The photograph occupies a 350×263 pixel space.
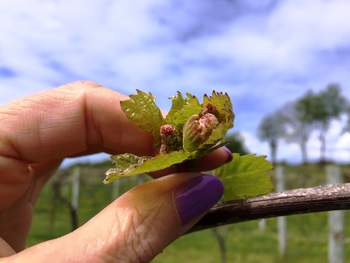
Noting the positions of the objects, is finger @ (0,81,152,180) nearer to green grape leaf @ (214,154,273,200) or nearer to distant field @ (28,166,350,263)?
green grape leaf @ (214,154,273,200)

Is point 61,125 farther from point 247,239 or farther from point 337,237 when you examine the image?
point 247,239

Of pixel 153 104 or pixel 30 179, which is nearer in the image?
pixel 153 104

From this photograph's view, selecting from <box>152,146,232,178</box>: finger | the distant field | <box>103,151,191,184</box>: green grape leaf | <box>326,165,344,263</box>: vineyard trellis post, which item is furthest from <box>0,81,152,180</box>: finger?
the distant field

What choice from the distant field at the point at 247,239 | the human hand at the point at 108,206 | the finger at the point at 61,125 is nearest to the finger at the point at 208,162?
the human hand at the point at 108,206

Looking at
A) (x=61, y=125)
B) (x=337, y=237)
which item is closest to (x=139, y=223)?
(x=61, y=125)

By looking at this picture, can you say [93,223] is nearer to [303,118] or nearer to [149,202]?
[149,202]

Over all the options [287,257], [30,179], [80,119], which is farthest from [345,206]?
[287,257]

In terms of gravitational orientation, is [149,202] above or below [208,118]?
below
